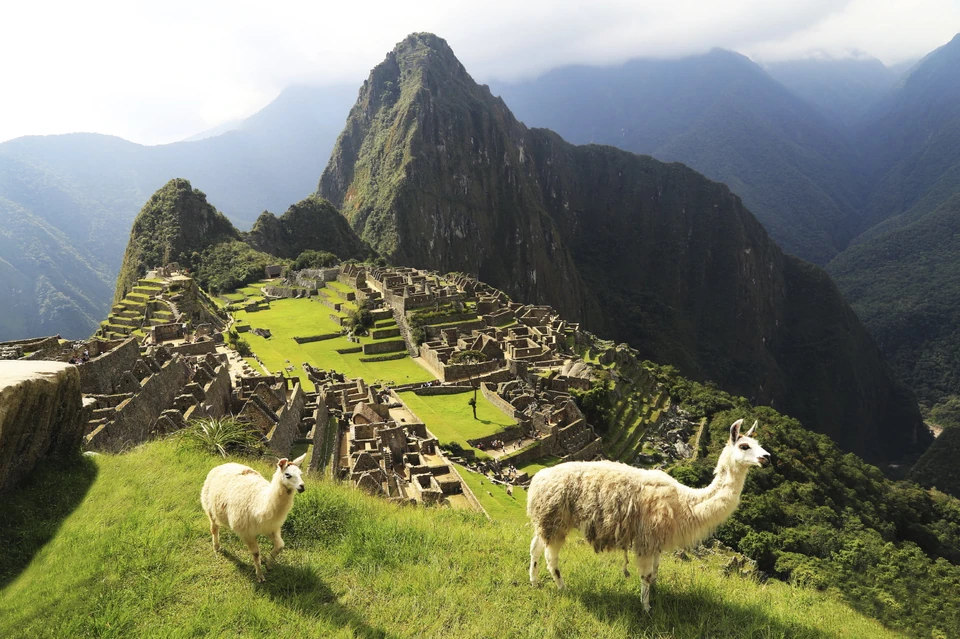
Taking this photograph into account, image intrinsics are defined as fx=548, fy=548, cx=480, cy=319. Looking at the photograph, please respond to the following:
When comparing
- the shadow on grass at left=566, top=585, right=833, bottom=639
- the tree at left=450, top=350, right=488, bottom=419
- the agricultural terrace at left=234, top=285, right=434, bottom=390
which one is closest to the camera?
the shadow on grass at left=566, top=585, right=833, bottom=639

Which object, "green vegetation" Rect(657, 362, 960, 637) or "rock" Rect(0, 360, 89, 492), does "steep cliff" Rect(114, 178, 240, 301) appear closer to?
"green vegetation" Rect(657, 362, 960, 637)

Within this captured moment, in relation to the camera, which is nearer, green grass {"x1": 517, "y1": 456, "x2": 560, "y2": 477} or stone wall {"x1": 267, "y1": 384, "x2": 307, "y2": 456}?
stone wall {"x1": 267, "y1": 384, "x2": 307, "y2": 456}

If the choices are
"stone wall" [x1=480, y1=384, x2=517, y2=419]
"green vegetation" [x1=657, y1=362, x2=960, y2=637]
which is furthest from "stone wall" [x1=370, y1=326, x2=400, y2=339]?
"green vegetation" [x1=657, y1=362, x2=960, y2=637]

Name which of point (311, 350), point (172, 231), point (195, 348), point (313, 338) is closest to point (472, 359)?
point (311, 350)

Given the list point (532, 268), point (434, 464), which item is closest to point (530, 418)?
point (434, 464)

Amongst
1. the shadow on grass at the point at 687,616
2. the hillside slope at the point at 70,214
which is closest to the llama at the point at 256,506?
the shadow on grass at the point at 687,616

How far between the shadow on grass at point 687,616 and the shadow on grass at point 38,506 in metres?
5.76

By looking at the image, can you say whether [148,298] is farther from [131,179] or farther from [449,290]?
[131,179]

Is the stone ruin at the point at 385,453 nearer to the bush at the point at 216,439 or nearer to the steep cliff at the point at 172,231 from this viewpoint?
the bush at the point at 216,439

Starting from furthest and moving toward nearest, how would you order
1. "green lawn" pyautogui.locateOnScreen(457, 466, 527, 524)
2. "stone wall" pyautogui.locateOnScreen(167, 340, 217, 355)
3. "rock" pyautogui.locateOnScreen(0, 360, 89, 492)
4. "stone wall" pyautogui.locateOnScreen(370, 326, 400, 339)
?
"stone wall" pyautogui.locateOnScreen(370, 326, 400, 339), "stone wall" pyautogui.locateOnScreen(167, 340, 217, 355), "green lawn" pyautogui.locateOnScreen(457, 466, 527, 524), "rock" pyautogui.locateOnScreen(0, 360, 89, 492)

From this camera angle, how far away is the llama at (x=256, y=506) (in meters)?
5.61

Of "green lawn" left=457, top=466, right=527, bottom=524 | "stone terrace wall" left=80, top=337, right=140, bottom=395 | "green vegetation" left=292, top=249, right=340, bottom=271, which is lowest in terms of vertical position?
"green lawn" left=457, top=466, right=527, bottom=524

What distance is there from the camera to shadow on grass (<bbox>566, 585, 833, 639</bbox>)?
5.26 meters

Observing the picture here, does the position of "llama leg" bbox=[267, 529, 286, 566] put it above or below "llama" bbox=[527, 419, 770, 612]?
below
